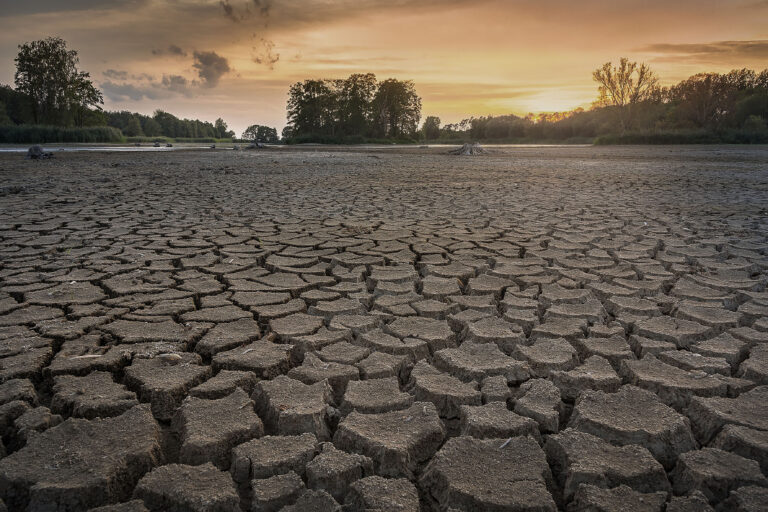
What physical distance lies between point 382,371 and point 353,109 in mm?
54327

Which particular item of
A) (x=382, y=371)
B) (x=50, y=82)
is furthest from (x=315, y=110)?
(x=382, y=371)

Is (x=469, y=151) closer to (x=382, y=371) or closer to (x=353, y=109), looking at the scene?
(x=382, y=371)

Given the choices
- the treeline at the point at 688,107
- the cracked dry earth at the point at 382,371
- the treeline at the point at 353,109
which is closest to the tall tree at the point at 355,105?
the treeline at the point at 353,109

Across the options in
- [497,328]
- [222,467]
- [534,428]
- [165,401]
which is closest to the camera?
[222,467]

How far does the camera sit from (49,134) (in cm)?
3188

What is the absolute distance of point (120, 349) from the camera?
1977 millimetres

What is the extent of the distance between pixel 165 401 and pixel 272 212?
3.88 metres

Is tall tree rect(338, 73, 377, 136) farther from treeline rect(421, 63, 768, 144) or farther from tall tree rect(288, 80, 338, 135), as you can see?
treeline rect(421, 63, 768, 144)

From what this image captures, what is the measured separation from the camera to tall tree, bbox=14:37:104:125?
40.8 meters

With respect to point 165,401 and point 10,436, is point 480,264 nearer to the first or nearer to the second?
point 165,401

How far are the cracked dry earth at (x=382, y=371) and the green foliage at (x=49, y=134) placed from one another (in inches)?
1322

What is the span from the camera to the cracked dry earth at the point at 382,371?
1.26 meters

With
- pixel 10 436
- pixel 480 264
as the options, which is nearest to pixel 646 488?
pixel 10 436

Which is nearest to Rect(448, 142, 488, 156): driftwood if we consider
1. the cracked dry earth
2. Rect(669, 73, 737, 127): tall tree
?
the cracked dry earth
